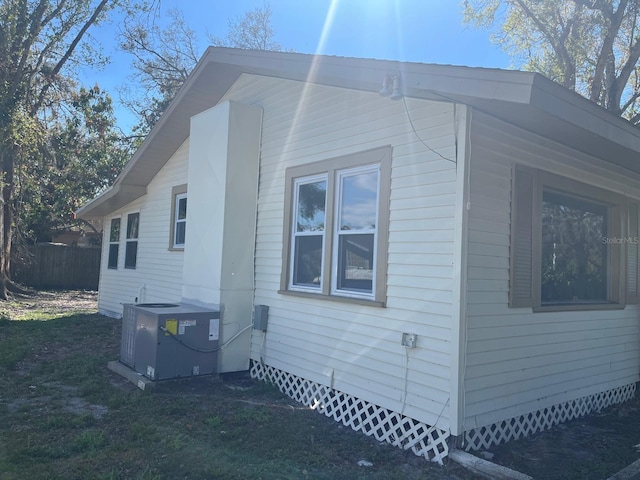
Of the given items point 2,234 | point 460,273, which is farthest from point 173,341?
point 2,234

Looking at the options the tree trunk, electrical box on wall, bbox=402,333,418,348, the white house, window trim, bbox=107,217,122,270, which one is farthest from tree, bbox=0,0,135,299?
electrical box on wall, bbox=402,333,418,348

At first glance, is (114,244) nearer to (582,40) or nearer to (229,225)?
(229,225)

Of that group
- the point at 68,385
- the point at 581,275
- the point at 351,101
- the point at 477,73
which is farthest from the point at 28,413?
the point at 581,275

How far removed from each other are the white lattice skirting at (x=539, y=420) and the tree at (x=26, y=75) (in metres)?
15.4

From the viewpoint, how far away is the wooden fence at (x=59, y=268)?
21000mm

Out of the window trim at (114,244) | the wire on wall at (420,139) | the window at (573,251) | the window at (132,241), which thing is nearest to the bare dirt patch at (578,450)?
the window at (573,251)

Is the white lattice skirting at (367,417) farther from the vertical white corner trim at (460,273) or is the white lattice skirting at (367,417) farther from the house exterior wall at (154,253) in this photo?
the house exterior wall at (154,253)

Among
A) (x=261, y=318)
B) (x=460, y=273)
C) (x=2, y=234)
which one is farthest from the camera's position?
(x=2, y=234)

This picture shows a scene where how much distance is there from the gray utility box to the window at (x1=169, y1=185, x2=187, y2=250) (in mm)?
3030

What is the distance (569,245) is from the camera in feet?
20.4

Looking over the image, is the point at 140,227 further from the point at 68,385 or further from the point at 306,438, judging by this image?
the point at 306,438

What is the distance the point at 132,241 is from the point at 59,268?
11.4m

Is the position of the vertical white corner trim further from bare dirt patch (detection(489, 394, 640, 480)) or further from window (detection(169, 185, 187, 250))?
window (detection(169, 185, 187, 250))

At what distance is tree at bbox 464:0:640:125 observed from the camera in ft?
39.9
